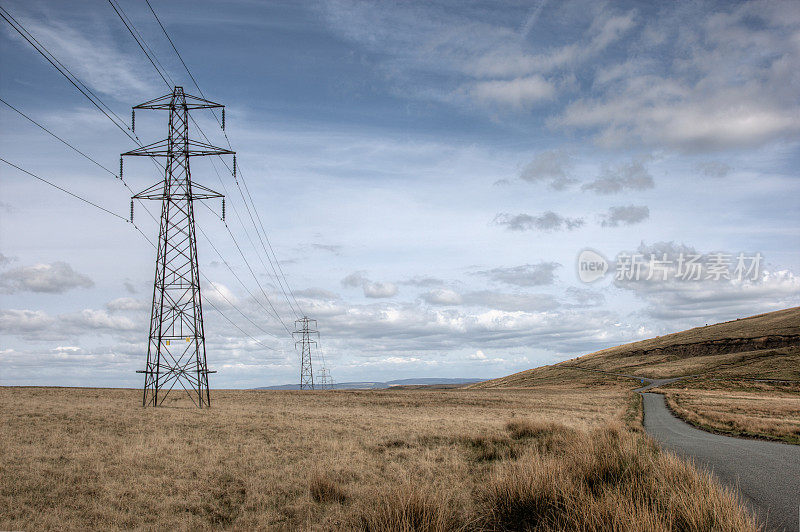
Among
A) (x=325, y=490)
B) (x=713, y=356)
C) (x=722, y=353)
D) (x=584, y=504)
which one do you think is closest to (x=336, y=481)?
(x=325, y=490)

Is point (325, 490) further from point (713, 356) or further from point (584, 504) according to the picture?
point (713, 356)

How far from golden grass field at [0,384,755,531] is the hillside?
97314mm

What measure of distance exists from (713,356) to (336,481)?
139540 mm

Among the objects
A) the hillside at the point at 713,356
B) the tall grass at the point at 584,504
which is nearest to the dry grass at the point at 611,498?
the tall grass at the point at 584,504

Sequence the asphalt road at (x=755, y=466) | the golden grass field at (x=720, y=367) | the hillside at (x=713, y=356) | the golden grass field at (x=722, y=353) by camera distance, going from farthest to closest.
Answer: the hillside at (x=713, y=356) < the golden grass field at (x=722, y=353) < the golden grass field at (x=720, y=367) < the asphalt road at (x=755, y=466)

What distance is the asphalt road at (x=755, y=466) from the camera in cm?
926

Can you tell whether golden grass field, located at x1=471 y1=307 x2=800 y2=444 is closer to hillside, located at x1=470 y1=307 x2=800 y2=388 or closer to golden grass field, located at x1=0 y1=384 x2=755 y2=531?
hillside, located at x1=470 y1=307 x2=800 y2=388

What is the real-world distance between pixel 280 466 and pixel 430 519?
29.3ft

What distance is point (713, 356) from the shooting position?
126 m

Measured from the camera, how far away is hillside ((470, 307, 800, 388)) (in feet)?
332

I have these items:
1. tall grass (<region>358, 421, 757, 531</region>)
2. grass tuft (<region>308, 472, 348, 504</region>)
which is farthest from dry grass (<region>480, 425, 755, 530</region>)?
grass tuft (<region>308, 472, 348, 504</region>)

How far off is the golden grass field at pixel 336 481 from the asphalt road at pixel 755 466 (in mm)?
1445

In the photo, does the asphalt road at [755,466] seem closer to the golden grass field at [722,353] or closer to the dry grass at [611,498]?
the dry grass at [611,498]

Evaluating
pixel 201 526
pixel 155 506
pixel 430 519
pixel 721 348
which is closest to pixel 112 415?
pixel 155 506
